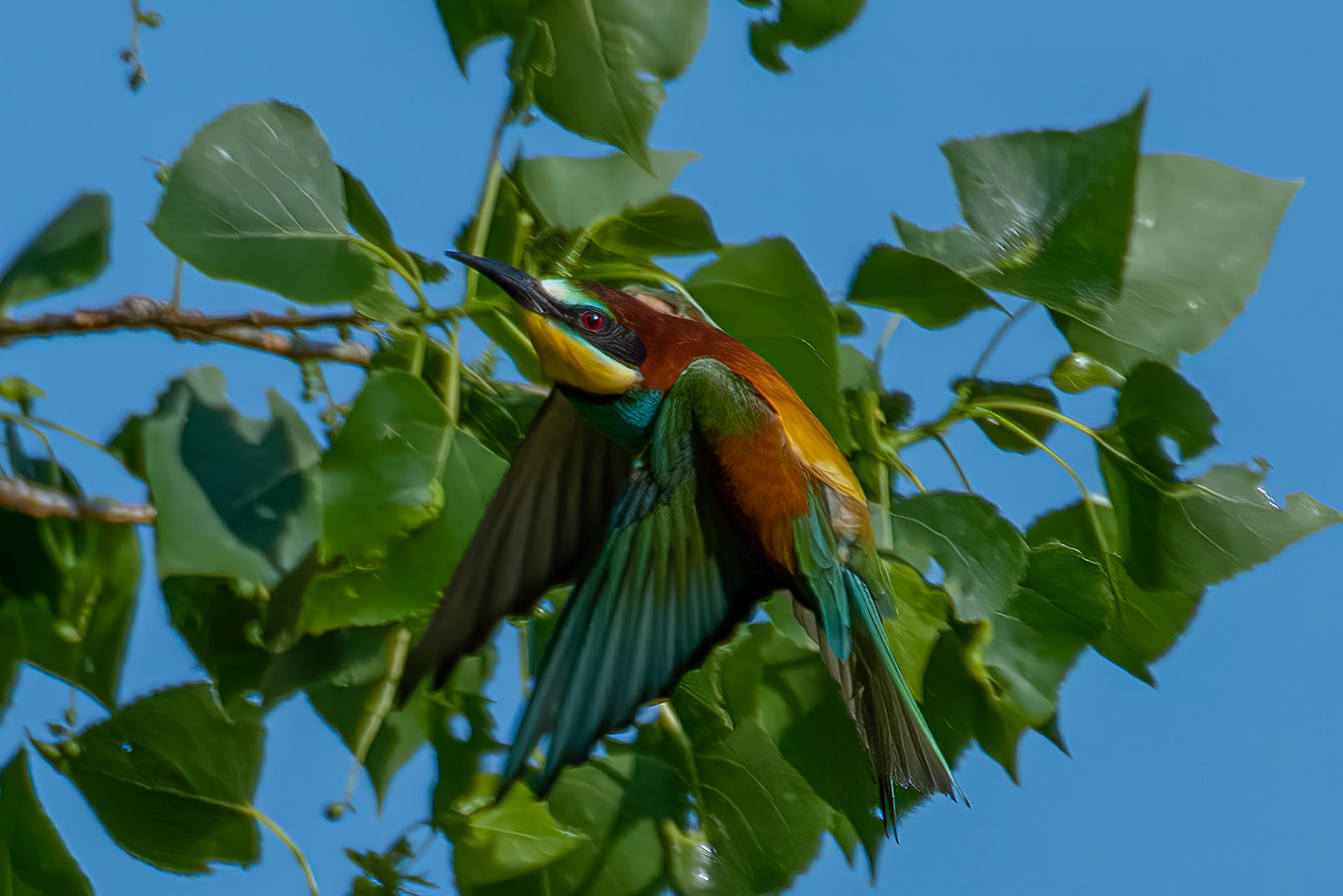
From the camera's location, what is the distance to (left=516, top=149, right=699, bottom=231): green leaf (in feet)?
1.11

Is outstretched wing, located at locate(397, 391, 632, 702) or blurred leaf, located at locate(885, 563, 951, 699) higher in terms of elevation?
blurred leaf, located at locate(885, 563, 951, 699)

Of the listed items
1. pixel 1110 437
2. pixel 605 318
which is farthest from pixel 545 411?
pixel 1110 437

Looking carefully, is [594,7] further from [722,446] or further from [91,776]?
[91,776]

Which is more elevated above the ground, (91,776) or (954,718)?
(954,718)

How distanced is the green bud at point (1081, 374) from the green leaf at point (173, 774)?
27 centimetres

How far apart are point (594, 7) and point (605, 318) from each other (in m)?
0.10

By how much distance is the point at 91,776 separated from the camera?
0.33 m

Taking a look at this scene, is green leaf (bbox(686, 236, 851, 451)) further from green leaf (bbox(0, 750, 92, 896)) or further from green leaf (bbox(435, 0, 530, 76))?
green leaf (bbox(0, 750, 92, 896))

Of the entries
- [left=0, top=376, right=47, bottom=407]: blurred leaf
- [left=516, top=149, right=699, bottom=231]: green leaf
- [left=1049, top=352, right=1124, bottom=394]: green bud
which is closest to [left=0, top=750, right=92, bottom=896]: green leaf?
[left=0, top=376, right=47, bottom=407]: blurred leaf

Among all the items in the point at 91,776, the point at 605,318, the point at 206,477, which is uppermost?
the point at 605,318

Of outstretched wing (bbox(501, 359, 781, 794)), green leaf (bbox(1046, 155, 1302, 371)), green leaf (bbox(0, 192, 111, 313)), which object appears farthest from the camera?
green leaf (bbox(0, 192, 111, 313))

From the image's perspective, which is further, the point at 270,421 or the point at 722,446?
the point at 270,421

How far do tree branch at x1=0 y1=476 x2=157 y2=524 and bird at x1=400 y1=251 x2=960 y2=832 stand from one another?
18cm

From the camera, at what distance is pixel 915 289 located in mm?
290
